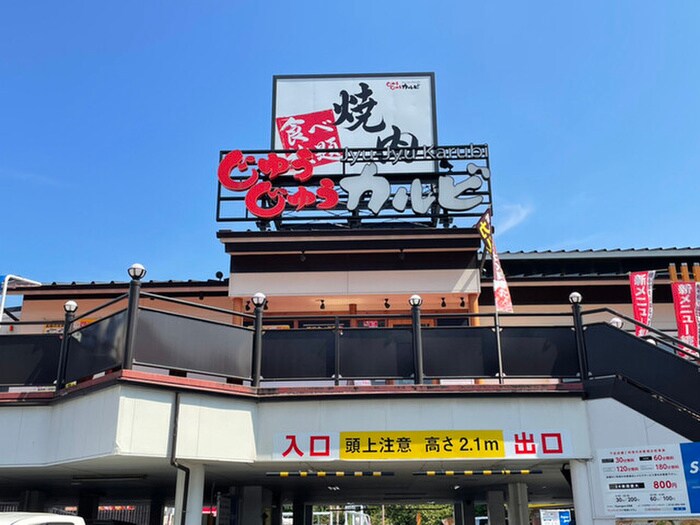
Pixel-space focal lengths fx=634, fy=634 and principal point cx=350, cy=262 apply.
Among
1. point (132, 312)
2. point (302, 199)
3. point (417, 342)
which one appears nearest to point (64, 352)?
point (132, 312)

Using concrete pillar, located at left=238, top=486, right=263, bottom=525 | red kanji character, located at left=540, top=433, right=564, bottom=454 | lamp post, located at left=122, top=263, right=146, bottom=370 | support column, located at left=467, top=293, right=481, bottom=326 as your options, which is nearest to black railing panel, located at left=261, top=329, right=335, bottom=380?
lamp post, located at left=122, top=263, right=146, bottom=370

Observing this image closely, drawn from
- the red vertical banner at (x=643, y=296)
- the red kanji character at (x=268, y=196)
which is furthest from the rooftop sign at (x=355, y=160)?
the red vertical banner at (x=643, y=296)

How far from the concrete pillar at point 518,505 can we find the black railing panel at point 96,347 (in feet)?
34.5

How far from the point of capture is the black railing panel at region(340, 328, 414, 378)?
1105 cm

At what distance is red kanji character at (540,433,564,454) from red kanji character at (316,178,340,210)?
11264 mm

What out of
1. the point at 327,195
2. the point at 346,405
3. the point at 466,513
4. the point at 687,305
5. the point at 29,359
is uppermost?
the point at 327,195

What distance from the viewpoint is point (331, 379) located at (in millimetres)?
11000

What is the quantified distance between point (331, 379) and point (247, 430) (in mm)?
1654

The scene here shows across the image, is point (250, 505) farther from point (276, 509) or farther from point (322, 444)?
point (322, 444)

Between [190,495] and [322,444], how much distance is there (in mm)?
2288

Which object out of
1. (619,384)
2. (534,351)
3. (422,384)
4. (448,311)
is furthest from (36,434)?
(448,311)

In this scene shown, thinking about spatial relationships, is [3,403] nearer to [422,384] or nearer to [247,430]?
[247,430]

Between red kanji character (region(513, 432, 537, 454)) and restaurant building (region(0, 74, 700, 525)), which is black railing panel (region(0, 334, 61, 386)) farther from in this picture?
red kanji character (region(513, 432, 537, 454))

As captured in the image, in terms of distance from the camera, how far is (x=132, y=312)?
980 centimetres
